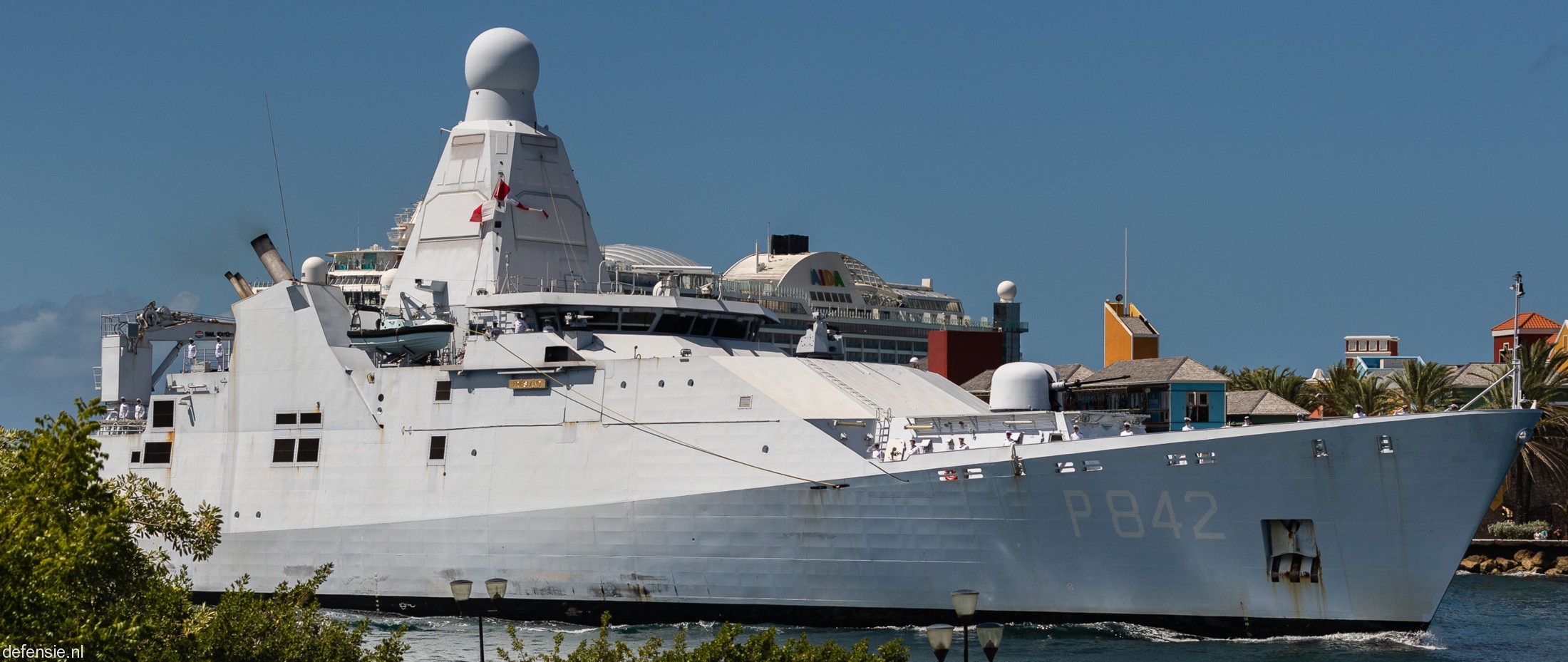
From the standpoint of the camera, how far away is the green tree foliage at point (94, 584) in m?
11.9

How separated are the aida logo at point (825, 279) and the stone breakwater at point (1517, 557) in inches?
1776

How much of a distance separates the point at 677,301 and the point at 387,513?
6.52 metres

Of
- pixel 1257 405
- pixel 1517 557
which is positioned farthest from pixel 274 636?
pixel 1517 557

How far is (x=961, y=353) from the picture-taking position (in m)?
50.5

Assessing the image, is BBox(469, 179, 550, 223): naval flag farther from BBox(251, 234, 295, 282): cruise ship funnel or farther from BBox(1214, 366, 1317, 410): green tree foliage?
BBox(1214, 366, 1317, 410): green tree foliage

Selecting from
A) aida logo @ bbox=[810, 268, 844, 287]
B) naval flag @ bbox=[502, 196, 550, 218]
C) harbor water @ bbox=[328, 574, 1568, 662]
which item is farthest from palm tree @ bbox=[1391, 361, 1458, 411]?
aida logo @ bbox=[810, 268, 844, 287]

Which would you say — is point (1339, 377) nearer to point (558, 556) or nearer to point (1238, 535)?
point (1238, 535)

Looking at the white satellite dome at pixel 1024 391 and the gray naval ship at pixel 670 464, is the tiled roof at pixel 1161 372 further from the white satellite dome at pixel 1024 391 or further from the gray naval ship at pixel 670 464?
the white satellite dome at pixel 1024 391

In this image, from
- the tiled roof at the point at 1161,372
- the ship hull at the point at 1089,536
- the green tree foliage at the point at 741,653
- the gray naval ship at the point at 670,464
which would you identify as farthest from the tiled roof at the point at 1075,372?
the green tree foliage at the point at 741,653

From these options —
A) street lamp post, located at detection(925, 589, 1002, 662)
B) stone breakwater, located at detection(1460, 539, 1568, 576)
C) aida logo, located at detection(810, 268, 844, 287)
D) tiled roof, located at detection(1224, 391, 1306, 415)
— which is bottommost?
street lamp post, located at detection(925, 589, 1002, 662)

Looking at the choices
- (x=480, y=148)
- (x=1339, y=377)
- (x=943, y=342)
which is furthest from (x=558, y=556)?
(x=1339, y=377)

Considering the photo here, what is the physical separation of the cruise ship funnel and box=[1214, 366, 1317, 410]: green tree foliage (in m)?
31.5

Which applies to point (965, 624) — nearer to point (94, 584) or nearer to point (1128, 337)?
point (94, 584)

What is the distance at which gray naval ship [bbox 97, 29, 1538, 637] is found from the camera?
2233 cm
